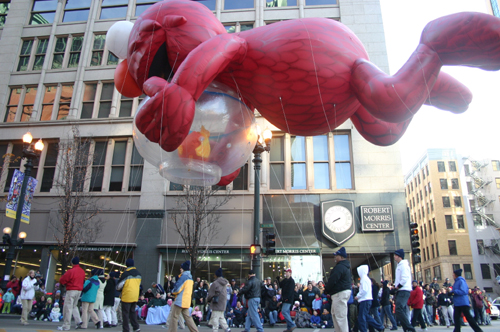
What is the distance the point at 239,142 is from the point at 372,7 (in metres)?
18.8

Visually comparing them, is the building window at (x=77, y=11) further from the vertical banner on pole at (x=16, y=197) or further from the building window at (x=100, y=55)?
the vertical banner on pole at (x=16, y=197)

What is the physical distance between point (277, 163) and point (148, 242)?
283 inches

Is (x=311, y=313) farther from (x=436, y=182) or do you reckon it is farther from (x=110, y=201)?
(x=436, y=182)

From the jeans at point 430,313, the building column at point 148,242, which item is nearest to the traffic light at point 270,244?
the building column at point 148,242

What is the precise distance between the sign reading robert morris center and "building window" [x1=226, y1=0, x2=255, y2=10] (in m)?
12.8

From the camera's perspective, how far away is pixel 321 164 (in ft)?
61.3

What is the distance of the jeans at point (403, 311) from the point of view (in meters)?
7.36

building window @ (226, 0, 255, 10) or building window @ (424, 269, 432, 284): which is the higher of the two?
building window @ (226, 0, 255, 10)

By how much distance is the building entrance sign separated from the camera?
1697cm

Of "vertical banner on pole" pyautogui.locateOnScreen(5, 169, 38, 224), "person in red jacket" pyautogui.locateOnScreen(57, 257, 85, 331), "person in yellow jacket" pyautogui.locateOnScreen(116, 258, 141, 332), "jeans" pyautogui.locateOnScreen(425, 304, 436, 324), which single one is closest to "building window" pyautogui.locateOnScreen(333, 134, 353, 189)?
"jeans" pyautogui.locateOnScreen(425, 304, 436, 324)

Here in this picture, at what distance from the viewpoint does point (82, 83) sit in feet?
69.1

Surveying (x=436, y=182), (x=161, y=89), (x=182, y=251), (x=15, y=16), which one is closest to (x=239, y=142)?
(x=161, y=89)

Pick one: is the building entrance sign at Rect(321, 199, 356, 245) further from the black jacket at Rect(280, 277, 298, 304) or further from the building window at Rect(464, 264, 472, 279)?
the building window at Rect(464, 264, 472, 279)

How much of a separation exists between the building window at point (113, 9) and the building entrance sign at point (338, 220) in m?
16.3
